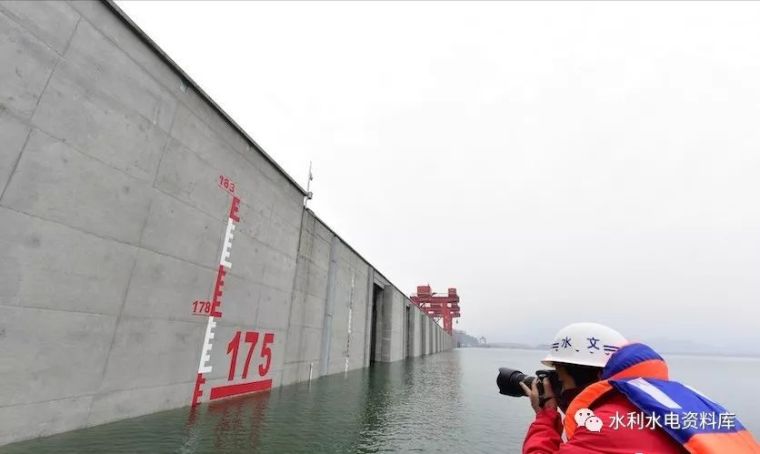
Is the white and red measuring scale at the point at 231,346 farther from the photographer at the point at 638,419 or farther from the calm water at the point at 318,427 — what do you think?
the photographer at the point at 638,419

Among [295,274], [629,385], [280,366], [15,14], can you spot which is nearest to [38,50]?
[15,14]

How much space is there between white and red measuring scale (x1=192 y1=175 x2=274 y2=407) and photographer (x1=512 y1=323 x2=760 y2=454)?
9.06 m

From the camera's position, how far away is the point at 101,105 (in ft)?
21.9

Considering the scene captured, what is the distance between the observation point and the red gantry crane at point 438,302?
263 ft

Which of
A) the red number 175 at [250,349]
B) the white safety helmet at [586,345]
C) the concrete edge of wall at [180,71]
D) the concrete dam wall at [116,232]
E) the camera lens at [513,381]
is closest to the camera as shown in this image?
the white safety helmet at [586,345]

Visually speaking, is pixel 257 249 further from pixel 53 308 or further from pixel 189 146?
pixel 53 308

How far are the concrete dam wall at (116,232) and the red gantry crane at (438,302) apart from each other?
69.1m

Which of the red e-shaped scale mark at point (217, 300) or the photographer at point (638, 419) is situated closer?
the photographer at point (638, 419)

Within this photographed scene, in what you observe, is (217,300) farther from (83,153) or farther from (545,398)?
(545,398)

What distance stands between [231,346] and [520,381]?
9483 mm

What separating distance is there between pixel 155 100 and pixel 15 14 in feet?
8.36

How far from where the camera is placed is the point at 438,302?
271ft

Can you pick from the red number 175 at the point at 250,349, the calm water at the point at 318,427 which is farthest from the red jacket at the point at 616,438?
the red number 175 at the point at 250,349

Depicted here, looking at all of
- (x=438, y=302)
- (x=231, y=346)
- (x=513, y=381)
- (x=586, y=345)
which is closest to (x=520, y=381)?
(x=513, y=381)
